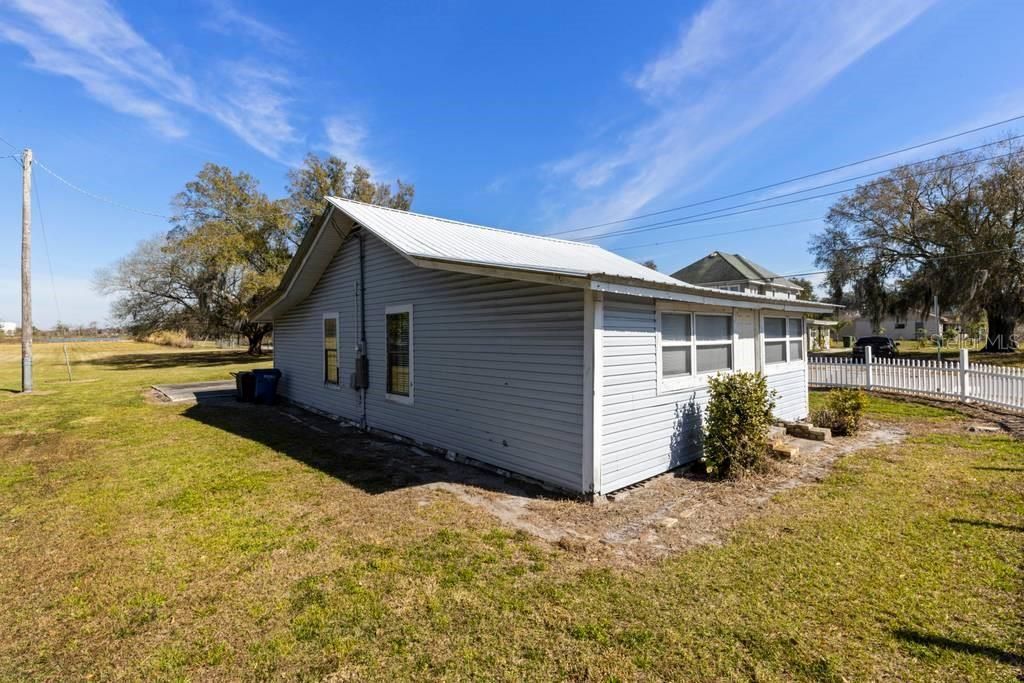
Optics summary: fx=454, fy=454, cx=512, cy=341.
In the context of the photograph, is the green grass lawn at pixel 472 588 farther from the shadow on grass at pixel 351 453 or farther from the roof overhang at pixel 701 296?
the roof overhang at pixel 701 296

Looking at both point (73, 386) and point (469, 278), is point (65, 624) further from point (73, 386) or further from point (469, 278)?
point (73, 386)

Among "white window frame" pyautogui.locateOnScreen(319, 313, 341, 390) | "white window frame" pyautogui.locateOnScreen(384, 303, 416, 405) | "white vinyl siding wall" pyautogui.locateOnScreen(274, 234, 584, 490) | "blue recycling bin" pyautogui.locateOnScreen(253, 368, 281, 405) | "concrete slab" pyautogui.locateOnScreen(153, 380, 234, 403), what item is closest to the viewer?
"white vinyl siding wall" pyautogui.locateOnScreen(274, 234, 584, 490)

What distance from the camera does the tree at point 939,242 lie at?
2269cm

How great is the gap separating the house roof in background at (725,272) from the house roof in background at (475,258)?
16514 mm

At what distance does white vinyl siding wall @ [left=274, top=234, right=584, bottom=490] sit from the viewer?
534cm

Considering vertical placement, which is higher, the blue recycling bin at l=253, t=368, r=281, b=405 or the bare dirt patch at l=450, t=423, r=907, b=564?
the blue recycling bin at l=253, t=368, r=281, b=405

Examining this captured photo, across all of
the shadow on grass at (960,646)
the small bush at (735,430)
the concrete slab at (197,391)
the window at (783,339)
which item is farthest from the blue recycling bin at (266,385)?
the shadow on grass at (960,646)

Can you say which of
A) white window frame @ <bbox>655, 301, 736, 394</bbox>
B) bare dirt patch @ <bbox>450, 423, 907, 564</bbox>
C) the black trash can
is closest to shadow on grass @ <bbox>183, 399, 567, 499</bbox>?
bare dirt patch @ <bbox>450, 423, 907, 564</bbox>

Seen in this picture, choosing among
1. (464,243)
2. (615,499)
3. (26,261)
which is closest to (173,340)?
(26,261)

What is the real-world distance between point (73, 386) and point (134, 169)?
8.47 meters

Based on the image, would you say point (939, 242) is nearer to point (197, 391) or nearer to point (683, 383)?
point (683, 383)

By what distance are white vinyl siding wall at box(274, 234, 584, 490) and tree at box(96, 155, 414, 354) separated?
64.9ft

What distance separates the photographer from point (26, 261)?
580 inches

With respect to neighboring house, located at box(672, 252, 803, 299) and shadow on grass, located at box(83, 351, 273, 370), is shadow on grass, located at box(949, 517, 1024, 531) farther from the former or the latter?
→ shadow on grass, located at box(83, 351, 273, 370)
